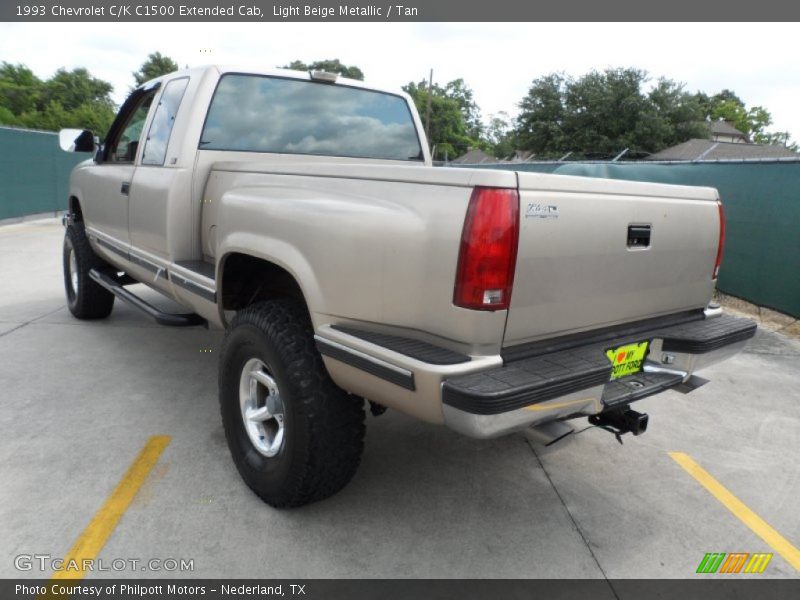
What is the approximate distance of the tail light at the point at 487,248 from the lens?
6.61 ft

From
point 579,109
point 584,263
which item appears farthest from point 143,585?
point 579,109

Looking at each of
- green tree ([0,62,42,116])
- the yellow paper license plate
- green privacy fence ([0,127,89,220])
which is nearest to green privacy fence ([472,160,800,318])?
the yellow paper license plate

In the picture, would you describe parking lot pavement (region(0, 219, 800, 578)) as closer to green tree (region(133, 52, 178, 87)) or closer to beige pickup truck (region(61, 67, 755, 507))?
beige pickup truck (region(61, 67, 755, 507))

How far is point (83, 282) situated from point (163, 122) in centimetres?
239

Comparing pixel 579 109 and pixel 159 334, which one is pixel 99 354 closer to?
pixel 159 334

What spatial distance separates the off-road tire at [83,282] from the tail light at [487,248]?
177 inches

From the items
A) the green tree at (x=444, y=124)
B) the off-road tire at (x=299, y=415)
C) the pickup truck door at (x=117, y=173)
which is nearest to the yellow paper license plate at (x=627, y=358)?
the off-road tire at (x=299, y=415)

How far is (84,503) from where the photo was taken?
111 inches

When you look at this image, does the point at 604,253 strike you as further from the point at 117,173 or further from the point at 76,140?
the point at 76,140

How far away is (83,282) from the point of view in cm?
557

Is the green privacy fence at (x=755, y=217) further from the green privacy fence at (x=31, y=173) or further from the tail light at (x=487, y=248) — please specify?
the green privacy fence at (x=31, y=173)

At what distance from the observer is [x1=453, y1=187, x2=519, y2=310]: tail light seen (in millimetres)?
2014

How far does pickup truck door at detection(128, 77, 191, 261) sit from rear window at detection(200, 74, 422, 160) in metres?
0.30

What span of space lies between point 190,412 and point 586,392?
269 cm
